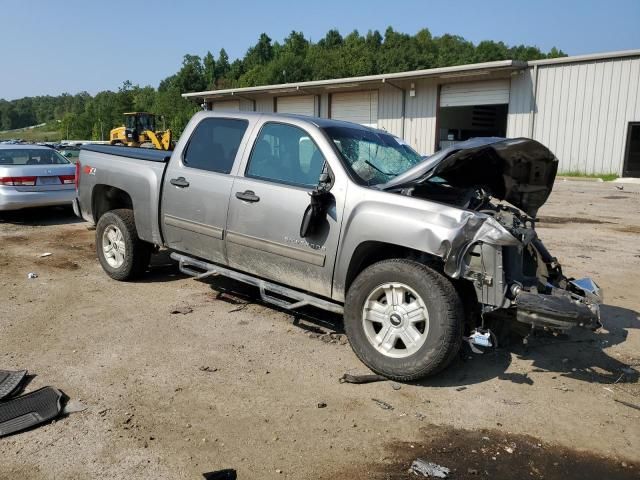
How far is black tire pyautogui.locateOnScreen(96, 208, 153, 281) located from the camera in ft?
20.8

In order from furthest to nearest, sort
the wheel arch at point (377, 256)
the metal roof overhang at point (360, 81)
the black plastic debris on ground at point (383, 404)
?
the metal roof overhang at point (360, 81), the wheel arch at point (377, 256), the black plastic debris on ground at point (383, 404)

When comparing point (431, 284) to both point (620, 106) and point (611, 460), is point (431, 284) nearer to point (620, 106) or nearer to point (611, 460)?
point (611, 460)

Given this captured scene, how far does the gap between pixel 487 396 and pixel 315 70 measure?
8954 cm

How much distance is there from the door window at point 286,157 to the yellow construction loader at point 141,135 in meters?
22.4

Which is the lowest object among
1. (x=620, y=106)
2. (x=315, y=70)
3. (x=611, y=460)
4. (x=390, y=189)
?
(x=611, y=460)

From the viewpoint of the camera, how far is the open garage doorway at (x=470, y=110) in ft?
86.8

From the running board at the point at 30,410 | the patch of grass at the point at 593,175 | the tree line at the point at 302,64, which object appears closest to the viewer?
the running board at the point at 30,410

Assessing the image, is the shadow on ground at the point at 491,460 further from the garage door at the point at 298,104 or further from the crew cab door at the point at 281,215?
the garage door at the point at 298,104

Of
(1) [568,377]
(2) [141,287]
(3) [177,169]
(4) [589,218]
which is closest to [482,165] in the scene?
(1) [568,377]

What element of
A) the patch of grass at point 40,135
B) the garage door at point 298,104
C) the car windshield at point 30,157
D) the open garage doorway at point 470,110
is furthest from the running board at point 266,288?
the patch of grass at point 40,135

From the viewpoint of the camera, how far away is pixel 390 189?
4.42 metres

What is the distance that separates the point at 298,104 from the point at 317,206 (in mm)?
32214

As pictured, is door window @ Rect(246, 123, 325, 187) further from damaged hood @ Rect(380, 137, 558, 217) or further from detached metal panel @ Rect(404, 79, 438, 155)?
detached metal panel @ Rect(404, 79, 438, 155)

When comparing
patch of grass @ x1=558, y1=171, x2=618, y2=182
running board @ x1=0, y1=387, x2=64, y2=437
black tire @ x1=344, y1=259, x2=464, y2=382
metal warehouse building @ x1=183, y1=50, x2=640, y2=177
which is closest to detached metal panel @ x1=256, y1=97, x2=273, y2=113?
metal warehouse building @ x1=183, y1=50, x2=640, y2=177
